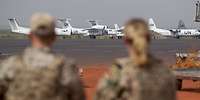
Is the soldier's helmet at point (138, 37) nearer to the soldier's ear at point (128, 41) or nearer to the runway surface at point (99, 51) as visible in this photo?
the soldier's ear at point (128, 41)

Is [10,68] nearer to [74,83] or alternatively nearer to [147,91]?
[74,83]

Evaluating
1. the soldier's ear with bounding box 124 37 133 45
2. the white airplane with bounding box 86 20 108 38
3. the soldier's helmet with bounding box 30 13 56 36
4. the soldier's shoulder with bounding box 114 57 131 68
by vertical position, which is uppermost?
the soldier's helmet with bounding box 30 13 56 36

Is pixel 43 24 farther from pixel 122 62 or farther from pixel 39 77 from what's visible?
pixel 122 62

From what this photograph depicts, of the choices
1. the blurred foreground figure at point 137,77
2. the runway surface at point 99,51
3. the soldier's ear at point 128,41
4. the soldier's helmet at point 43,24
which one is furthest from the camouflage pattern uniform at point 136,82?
the runway surface at point 99,51

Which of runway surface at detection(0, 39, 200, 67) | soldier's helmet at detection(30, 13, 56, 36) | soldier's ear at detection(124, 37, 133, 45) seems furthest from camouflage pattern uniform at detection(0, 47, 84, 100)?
runway surface at detection(0, 39, 200, 67)

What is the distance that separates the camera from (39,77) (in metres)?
4.61

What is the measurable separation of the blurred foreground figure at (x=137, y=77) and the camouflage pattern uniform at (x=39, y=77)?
0.25 m

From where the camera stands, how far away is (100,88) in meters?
4.71

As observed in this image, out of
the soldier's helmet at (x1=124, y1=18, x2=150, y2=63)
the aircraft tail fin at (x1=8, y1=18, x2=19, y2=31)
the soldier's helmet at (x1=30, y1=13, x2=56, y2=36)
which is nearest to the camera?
the soldier's helmet at (x1=124, y1=18, x2=150, y2=63)

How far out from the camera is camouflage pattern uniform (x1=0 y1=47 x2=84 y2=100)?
4.61 meters

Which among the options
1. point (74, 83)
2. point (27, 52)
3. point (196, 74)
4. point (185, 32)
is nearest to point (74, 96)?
point (74, 83)

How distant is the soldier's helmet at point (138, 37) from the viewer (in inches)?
172

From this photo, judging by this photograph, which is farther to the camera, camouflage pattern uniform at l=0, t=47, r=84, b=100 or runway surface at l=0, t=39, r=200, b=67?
runway surface at l=0, t=39, r=200, b=67

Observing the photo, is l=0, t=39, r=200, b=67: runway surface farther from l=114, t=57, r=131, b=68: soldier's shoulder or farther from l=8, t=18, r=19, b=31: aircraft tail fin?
l=8, t=18, r=19, b=31: aircraft tail fin
